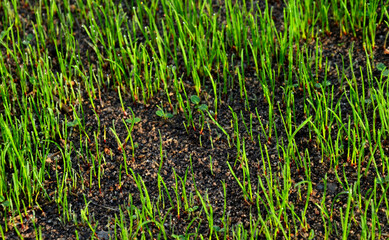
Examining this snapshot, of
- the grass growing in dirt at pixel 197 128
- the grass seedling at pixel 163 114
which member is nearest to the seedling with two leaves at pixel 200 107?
the grass growing in dirt at pixel 197 128

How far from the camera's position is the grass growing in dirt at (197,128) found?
2293 millimetres

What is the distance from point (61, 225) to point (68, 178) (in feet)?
0.84

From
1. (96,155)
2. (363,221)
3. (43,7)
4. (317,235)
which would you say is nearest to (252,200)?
(317,235)

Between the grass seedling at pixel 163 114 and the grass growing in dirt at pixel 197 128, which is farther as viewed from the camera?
the grass seedling at pixel 163 114

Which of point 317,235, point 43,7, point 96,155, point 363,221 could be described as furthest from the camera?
point 43,7

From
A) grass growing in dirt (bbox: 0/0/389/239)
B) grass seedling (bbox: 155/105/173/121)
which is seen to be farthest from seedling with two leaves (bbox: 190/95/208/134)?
grass seedling (bbox: 155/105/173/121)

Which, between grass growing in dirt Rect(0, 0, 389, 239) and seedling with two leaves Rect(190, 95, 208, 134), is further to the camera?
seedling with two leaves Rect(190, 95, 208, 134)

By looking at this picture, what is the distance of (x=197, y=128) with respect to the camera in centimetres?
270

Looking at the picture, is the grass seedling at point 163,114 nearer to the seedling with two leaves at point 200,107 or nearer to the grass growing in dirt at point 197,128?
the grass growing in dirt at point 197,128

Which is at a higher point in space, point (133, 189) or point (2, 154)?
point (2, 154)

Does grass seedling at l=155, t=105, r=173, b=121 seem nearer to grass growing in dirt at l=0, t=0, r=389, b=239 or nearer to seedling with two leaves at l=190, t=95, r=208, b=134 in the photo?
grass growing in dirt at l=0, t=0, r=389, b=239

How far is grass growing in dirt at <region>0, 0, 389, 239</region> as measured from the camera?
2.29m

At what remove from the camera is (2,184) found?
233cm

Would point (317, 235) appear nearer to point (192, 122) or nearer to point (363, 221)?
point (363, 221)
